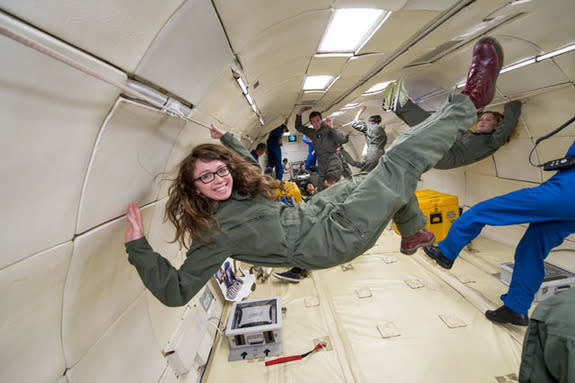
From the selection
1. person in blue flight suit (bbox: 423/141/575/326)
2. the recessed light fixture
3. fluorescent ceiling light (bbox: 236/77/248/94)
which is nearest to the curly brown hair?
fluorescent ceiling light (bbox: 236/77/248/94)

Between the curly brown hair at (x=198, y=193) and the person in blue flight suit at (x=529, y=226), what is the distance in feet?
8.01

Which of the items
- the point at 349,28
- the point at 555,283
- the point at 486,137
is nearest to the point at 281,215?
the point at 349,28

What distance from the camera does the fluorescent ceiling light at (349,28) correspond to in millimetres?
2053

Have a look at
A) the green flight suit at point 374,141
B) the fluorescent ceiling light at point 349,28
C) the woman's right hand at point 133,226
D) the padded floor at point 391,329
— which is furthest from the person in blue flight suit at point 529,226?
the green flight suit at point 374,141

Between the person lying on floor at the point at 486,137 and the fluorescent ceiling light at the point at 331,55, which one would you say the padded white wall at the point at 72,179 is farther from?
the person lying on floor at the point at 486,137

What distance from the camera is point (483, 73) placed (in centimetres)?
189

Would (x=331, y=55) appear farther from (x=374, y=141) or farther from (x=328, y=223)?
(x=374, y=141)

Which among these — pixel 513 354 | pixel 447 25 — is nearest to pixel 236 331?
pixel 513 354

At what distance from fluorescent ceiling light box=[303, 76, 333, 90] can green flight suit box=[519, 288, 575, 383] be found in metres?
4.16

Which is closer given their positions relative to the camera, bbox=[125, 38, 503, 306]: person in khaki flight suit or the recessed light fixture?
bbox=[125, 38, 503, 306]: person in khaki flight suit

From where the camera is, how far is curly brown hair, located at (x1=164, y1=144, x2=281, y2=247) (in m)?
1.62

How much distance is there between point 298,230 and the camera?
1647 millimetres

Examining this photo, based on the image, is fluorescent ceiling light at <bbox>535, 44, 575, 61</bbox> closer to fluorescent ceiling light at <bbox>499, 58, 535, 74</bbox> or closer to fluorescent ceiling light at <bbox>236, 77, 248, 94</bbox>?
fluorescent ceiling light at <bbox>499, 58, 535, 74</bbox>

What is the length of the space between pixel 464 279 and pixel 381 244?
5.08 feet
